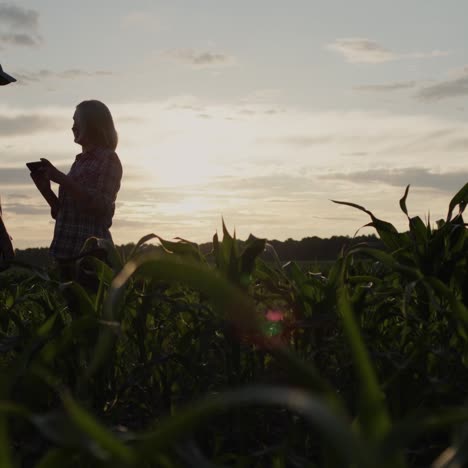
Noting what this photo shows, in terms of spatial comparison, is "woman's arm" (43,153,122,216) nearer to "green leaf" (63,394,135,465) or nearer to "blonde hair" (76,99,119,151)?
"blonde hair" (76,99,119,151)

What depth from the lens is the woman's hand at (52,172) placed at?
200 inches

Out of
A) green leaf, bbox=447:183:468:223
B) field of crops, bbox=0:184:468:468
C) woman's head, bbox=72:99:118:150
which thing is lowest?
field of crops, bbox=0:184:468:468

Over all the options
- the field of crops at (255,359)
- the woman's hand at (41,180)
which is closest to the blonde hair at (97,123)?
the woman's hand at (41,180)

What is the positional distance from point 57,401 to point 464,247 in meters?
1.58

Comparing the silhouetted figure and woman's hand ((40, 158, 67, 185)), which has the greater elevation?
woman's hand ((40, 158, 67, 185))

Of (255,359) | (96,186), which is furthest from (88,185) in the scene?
(255,359)

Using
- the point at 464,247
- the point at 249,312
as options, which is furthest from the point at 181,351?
the point at 249,312

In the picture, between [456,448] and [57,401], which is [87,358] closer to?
[57,401]

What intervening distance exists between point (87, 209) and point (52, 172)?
1.31 ft

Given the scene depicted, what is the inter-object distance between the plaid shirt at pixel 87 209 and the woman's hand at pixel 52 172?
0.22 metres

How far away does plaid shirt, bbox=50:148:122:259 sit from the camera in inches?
213

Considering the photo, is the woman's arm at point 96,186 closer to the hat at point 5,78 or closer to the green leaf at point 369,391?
the hat at point 5,78

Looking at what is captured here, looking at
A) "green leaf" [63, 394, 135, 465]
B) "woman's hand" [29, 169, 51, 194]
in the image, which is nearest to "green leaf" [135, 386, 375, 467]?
"green leaf" [63, 394, 135, 465]

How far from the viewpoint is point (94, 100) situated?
18.3 ft
